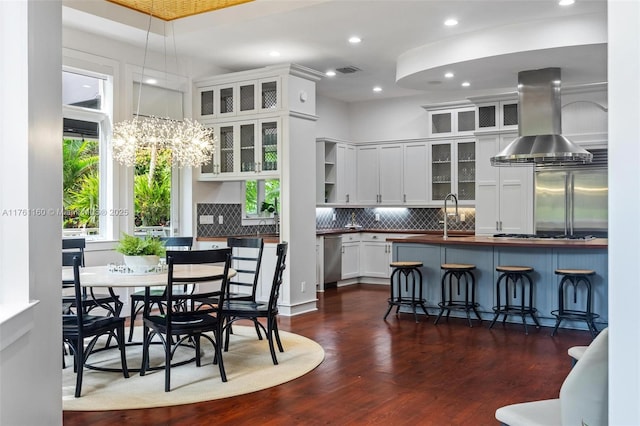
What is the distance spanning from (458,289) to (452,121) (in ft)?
11.8

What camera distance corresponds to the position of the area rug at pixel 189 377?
3.76m

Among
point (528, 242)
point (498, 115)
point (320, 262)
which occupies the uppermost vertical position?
point (498, 115)

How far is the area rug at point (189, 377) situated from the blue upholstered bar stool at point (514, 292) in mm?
2145

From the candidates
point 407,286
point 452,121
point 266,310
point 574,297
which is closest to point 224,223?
point 407,286

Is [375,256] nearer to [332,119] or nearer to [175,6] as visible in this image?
[332,119]

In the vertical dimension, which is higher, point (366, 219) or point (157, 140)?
point (157, 140)

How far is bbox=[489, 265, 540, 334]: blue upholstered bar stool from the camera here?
6059mm

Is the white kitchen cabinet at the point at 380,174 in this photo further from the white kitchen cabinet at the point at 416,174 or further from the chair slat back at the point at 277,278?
the chair slat back at the point at 277,278

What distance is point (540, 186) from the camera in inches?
317

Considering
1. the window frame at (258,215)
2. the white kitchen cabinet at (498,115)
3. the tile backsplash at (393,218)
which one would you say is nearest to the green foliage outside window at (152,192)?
the window frame at (258,215)
